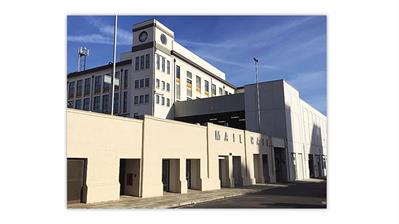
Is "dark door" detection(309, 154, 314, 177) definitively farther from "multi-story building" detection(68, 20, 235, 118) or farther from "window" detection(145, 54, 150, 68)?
"window" detection(145, 54, 150, 68)

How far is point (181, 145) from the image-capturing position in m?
19.5

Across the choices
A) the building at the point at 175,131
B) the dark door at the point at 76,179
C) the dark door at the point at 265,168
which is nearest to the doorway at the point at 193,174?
the building at the point at 175,131

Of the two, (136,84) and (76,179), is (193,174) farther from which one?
(136,84)

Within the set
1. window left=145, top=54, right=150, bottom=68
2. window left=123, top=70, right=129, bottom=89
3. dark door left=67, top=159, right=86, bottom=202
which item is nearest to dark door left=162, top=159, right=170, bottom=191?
dark door left=67, top=159, right=86, bottom=202

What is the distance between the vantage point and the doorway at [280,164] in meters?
32.7

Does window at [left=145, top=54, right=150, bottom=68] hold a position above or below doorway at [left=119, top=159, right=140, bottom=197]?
above

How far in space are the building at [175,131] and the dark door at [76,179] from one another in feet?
0.13

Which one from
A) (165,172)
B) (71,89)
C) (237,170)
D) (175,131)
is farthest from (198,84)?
(175,131)

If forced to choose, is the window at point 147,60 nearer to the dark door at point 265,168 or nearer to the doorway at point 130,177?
the dark door at point 265,168

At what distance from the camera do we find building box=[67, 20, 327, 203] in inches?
557

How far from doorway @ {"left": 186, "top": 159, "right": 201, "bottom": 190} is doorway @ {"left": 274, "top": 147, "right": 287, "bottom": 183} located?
13.7 m

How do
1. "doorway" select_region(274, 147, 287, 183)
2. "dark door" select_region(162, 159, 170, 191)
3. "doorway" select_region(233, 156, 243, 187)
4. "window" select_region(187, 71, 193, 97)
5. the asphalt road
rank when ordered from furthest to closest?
"window" select_region(187, 71, 193, 97)
"doorway" select_region(274, 147, 287, 183)
"doorway" select_region(233, 156, 243, 187)
"dark door" select_region(162, 159, 170, 191)
the asphalt road
